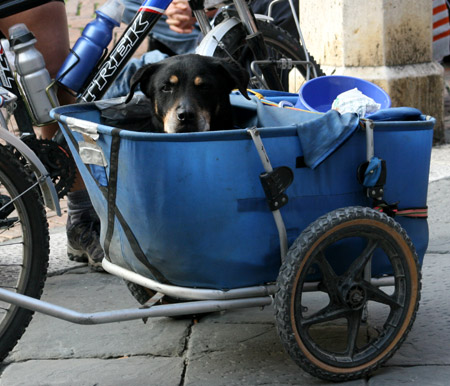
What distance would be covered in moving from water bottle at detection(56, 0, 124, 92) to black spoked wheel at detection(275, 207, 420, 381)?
1468 millimetres

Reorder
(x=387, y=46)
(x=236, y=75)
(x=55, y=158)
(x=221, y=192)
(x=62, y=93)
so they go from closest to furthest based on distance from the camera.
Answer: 1. (x=221, y=192)
2. (x=236, y=75)
3. (x=55, y=158)
4. (x=62, y=93)
5. (x=387, y=46)

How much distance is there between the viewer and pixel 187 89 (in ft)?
9.37

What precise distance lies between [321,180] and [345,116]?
188mm

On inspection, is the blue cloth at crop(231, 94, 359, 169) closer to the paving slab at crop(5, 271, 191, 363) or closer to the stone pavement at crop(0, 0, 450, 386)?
the stone pavement at crop(0, 0, 450, 386)

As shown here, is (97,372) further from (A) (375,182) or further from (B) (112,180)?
(A) (375,182)

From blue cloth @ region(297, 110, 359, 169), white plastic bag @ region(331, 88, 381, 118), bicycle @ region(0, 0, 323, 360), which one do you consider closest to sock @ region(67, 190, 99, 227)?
bicycle @ region(0, 0, 323, 360)

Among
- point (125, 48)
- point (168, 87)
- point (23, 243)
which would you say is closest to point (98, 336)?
point (23, 243)

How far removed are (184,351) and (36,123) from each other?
47.1 inches

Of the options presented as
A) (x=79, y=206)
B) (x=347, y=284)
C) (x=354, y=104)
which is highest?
(x=354, y=104)

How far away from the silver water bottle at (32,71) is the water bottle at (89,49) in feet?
0.30

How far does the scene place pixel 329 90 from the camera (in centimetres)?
307

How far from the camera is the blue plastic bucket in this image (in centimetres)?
302

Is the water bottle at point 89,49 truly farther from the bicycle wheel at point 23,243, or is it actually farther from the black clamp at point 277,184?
the black clamp at point 277,184

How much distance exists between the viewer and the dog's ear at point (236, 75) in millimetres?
2883
